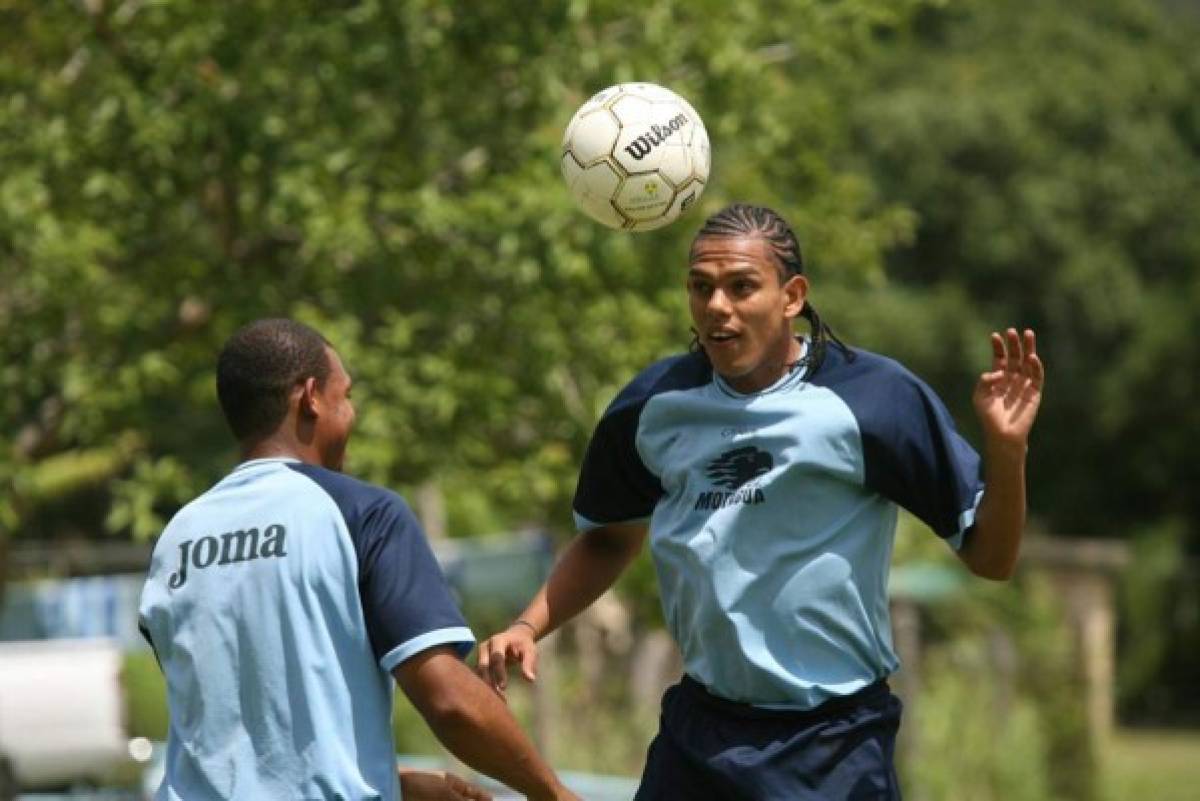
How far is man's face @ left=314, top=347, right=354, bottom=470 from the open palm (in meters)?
1.35

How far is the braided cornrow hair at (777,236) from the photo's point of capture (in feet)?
16.8

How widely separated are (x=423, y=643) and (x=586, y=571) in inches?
50.5

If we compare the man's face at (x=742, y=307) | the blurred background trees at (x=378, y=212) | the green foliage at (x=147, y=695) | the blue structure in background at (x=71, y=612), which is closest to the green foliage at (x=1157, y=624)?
the green foliage at (x=147, y=695)

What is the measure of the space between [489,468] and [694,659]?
21.1ft

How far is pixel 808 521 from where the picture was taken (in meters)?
4.96

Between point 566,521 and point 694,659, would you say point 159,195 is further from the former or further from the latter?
point 694,659

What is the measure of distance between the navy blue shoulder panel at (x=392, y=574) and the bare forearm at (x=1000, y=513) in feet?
4.10

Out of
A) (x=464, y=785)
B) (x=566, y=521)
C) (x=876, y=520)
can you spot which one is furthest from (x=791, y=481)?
(x=566, y=521)

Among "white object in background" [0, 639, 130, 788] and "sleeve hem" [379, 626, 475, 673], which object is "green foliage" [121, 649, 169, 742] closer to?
"white object in background" [0, 639, 130, 788]

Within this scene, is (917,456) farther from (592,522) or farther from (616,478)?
(592,522)

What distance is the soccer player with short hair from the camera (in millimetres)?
4309

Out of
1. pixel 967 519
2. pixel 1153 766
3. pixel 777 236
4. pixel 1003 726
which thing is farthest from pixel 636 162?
pixel 1153 766

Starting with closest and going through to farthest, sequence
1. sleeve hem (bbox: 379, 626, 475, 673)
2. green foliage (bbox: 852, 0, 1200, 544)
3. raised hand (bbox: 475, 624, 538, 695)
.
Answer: sleeve hem (bbox: 379, 626, 475, 673) → raised hand (bbox: 475, 624, 538, 695) → green foliage (bbox: 852, 0, 1200, 544)

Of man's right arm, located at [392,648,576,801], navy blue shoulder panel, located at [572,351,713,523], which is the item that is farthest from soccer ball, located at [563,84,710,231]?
man's right arm, located at [392,648,576,801]
